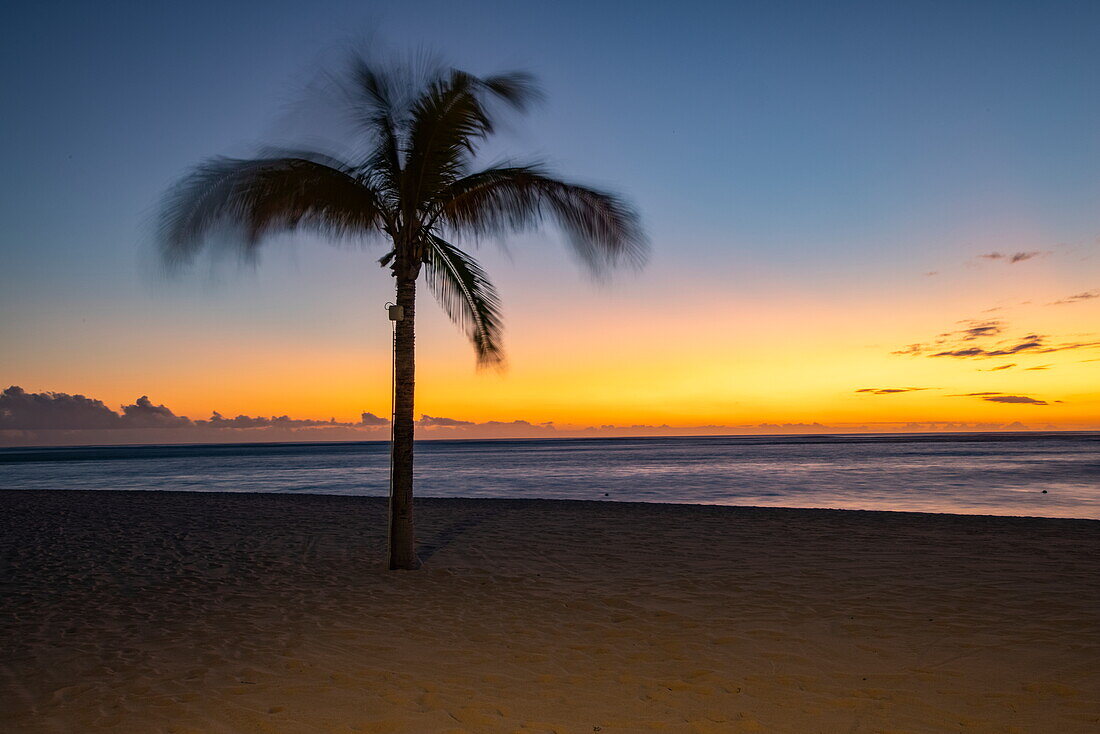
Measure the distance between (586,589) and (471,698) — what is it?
11.6 ft

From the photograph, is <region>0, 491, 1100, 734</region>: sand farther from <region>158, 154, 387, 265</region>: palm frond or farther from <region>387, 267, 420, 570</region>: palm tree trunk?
<region>158, 154, 387, 265</region>: palm frond

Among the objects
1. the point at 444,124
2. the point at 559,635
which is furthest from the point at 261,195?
the point at 559,635

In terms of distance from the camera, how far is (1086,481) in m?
31.6

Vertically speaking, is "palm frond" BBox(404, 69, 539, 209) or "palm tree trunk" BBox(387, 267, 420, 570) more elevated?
"palm frond" BBox(404, 69, 539, 209)

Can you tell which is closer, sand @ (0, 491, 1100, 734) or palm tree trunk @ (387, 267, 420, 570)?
sand @ (0, 491, 1100, 734)

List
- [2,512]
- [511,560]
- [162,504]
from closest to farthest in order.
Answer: [511,560] < [2,512] < [162,504]

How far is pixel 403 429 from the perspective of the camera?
29.2 ft

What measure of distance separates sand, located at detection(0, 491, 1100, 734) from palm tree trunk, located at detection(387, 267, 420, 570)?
0.37 meters

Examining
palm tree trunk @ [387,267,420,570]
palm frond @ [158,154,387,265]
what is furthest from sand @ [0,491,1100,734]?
palm frond @ [158,154,387,265]

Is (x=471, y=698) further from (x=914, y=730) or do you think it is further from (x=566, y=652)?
(x=914, y=730)

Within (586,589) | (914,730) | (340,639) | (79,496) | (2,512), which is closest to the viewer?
(914,730)

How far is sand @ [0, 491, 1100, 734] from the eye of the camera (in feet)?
14.3

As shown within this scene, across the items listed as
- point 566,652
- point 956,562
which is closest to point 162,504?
point 566,652

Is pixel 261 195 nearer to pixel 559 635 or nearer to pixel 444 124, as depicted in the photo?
pixel 444 124
